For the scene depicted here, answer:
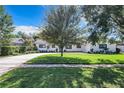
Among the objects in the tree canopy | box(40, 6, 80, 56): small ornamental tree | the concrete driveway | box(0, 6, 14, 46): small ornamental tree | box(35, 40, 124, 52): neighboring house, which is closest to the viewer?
the concrete driveway

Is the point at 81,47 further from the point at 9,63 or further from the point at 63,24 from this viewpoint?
the point at 9,63

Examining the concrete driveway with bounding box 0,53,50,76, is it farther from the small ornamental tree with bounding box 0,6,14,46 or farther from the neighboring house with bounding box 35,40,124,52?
the neighboring house with bounding box 35,40,124,52

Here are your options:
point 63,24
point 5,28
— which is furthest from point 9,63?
point 5,28

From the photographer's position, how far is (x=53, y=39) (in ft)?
70.4

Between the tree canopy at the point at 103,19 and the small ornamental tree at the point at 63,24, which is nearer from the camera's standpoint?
the tree canopy at the point at 103,19

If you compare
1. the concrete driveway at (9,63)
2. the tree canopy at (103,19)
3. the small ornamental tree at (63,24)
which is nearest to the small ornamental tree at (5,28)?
the small ornamental tree at (63,24)

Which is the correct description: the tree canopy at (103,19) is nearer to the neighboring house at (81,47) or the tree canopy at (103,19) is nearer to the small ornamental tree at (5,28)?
the small ornamental tree at (5,28)

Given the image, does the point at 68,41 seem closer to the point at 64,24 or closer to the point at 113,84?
the point at 64,24

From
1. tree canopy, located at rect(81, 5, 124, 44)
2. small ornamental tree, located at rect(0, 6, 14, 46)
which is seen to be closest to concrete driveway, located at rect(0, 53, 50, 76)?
tree canopy, located at rect(81, 5, 124, 44)

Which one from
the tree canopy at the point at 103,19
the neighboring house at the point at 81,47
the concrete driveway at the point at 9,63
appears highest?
the tree canopy at the point at 103,19

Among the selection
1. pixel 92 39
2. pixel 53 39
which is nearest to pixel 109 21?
pixel 92 39

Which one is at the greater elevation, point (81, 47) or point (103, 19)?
point (103, 19)

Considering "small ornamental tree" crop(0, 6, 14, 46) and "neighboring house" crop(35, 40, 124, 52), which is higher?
"small ornamental tree" crop(0, 6, 14, 46)
